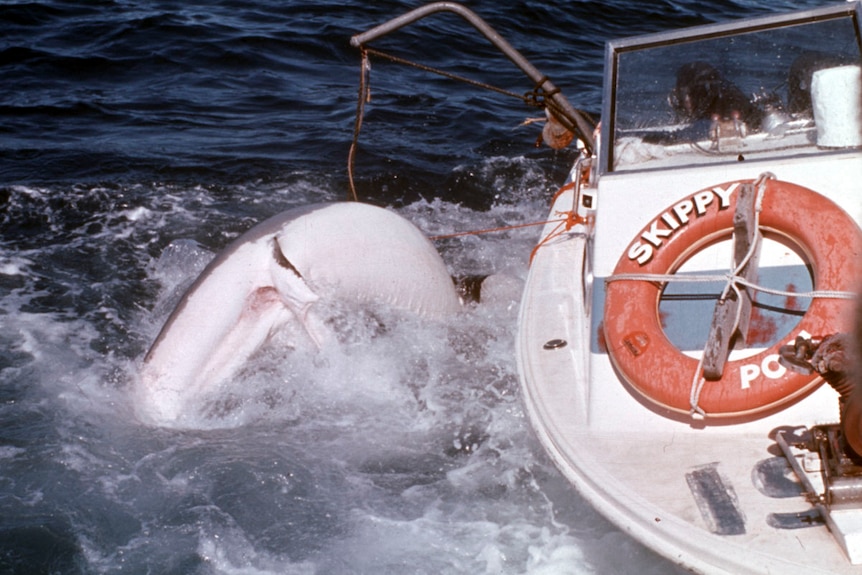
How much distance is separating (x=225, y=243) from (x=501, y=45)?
2.48m

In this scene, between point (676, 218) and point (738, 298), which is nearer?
point (738, 298)

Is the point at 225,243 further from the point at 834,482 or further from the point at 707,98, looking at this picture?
the point at 834,482

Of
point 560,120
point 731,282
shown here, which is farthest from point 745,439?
point 560,120

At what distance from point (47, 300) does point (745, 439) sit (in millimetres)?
3939

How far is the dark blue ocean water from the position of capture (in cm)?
344

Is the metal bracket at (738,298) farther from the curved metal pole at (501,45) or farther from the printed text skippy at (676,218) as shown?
the curved metal pole at (501,45)

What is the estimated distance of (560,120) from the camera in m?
4.78

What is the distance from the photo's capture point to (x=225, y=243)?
618 cm

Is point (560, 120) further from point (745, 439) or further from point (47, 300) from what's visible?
point (47, 300)

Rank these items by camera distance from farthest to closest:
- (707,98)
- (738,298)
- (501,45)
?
(501,45) → (707,98) → (738,298)

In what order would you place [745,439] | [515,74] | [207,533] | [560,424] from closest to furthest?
[745,439]
[560,424]
[207,533]
[515,74]

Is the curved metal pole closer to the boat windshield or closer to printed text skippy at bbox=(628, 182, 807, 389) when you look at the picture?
the boat windshield

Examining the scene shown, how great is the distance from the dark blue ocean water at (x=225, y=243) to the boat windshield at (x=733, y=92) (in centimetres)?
129

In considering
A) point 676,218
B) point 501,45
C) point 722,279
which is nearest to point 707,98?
point 676,218
